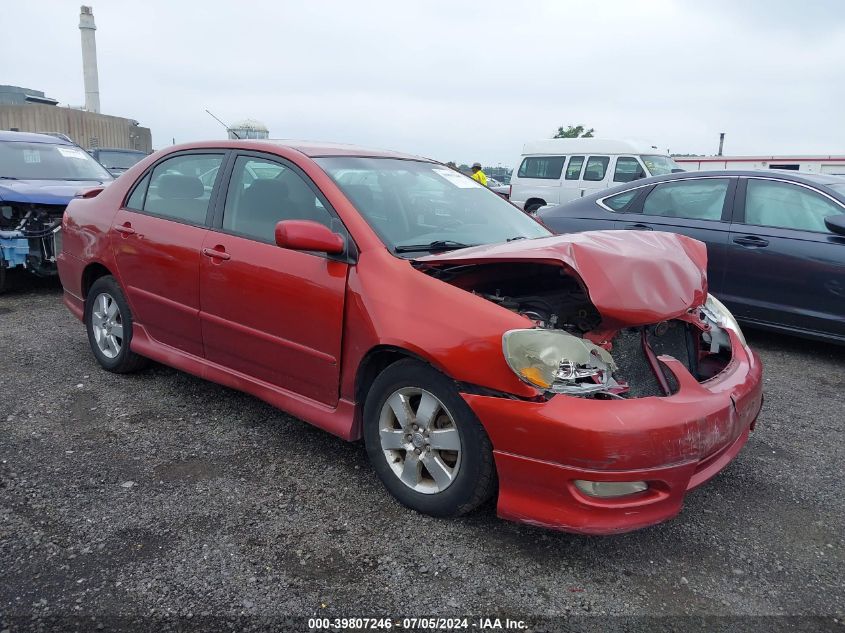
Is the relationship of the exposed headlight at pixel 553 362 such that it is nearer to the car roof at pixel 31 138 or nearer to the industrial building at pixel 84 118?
the car roof at pixel 31 138

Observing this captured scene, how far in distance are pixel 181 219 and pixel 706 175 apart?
171 inches

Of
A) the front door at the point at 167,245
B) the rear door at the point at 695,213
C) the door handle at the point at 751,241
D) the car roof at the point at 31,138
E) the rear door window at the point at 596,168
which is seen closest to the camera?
the front door at the point at 167,245

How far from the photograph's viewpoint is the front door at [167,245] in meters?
3.69

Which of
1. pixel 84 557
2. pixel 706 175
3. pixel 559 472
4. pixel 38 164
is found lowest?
pixel 84 557

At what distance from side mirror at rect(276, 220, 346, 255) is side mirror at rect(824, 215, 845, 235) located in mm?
3944

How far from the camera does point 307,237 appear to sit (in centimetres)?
290

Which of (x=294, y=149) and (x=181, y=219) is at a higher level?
(x=294, y=149)

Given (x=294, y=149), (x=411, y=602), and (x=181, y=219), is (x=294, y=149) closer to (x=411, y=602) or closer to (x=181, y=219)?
(x=181, y=219)

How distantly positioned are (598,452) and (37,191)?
649 centimetres

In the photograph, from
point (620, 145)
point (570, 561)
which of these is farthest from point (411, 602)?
point (620, 145)

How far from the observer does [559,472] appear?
2.37 m

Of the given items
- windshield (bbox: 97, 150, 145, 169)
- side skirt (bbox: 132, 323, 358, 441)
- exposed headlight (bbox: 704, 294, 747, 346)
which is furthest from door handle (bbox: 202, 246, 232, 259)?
windshield (bbox: 97, 150, 145, 169)

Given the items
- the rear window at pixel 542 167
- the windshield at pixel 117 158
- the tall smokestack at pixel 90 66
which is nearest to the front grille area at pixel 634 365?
the rear window at pixel 542 167

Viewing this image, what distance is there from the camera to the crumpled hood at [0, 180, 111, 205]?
655cm
